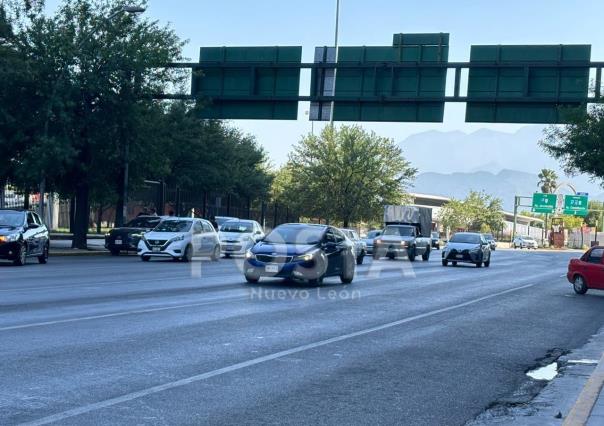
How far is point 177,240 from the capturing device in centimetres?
3453

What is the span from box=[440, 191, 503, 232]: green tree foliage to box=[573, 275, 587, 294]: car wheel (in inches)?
4402

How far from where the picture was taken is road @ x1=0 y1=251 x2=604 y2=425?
8.11 metres

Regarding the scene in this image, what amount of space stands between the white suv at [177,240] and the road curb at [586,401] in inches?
974

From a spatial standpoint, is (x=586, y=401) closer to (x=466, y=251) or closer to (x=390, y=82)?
(x=390, y=82)

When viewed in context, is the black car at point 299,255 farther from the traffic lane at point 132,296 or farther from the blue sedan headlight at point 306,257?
the traffic lane at point 132,296

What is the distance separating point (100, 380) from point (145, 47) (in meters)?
32.7

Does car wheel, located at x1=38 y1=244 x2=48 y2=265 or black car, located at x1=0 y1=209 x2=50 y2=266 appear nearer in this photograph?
black car, located at x1=0 y1=209 x2=50 y2=266

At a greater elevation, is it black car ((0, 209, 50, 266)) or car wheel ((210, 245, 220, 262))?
black car ((0, 209, 50, 266))

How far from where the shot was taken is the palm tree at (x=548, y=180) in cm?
14101

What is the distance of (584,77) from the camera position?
3816 centimetres

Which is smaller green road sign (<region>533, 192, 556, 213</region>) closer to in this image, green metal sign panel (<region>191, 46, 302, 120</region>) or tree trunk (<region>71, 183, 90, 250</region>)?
green metal sign panel (<region>191, 46, 302, 120</region>)

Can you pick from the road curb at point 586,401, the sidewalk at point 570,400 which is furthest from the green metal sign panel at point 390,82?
the road curb at point 586,401

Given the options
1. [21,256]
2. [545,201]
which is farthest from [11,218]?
[545,201]

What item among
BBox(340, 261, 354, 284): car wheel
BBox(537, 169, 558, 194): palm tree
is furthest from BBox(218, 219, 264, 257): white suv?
BBox(537, 169, 558, 194): palm tree
